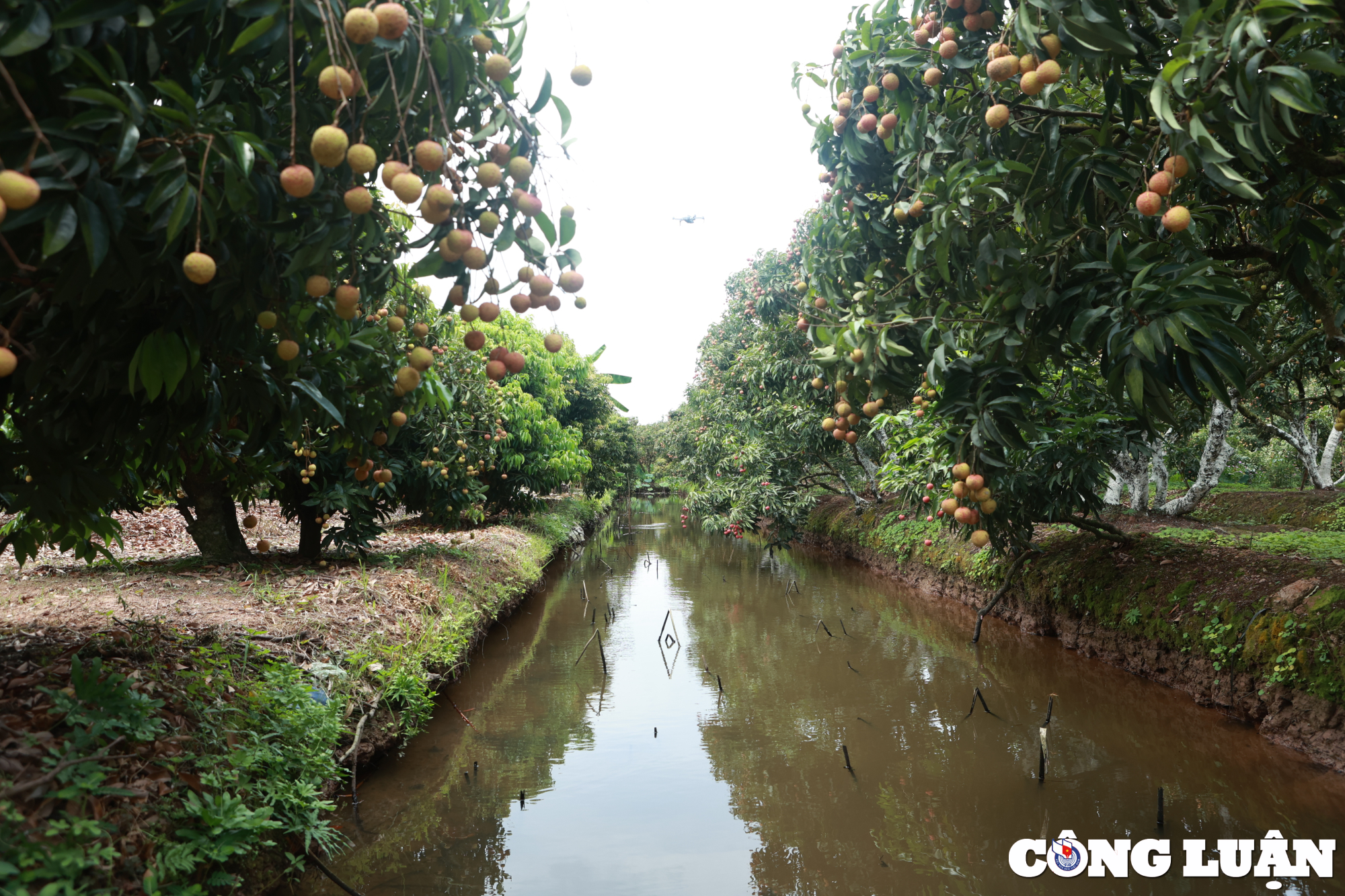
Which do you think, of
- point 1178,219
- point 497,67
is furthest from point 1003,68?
point 497,67

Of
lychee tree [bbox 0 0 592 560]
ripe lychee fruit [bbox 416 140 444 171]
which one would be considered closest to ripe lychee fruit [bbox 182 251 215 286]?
lychee tree [bbox 0 0 592 560]

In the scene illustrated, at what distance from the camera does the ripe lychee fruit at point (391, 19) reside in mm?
1442

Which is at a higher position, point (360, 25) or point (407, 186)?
point (360, 25)

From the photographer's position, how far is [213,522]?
24.9 ft

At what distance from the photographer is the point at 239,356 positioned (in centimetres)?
247

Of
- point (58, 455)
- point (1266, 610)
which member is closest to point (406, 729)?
point (58, 455)

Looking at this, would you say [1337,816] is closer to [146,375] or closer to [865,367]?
[865,367]

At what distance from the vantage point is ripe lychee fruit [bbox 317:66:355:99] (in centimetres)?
139

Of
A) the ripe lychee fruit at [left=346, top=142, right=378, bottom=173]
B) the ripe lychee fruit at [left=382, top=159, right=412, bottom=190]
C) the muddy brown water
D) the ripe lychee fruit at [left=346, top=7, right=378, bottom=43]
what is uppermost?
the ripe lychee fruit at [left=346, top=7, right=378, bottom=43]

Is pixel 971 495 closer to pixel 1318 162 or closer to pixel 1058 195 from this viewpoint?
pixel 1058 195

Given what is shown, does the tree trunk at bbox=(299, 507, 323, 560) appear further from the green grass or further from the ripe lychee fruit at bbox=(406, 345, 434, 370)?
the green grass

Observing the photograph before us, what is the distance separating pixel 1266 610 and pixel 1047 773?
2.19m

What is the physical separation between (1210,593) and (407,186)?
23.2ft

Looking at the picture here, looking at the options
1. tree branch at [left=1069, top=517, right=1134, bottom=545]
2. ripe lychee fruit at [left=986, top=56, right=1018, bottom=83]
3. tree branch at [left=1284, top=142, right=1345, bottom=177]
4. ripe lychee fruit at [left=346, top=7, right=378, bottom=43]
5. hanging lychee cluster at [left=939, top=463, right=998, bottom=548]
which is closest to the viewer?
ripe lychee fruit at [left=346, top=7, right=378, bottom=43]
